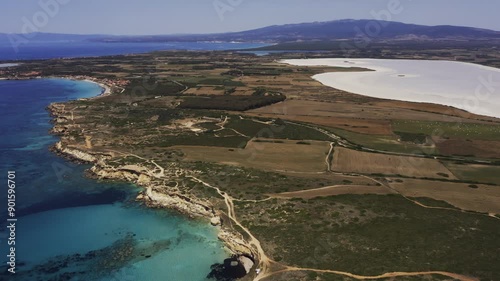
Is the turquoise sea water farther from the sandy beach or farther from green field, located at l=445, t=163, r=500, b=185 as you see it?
the sandy beach

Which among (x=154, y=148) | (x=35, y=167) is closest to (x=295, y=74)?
(x=154, y=148)

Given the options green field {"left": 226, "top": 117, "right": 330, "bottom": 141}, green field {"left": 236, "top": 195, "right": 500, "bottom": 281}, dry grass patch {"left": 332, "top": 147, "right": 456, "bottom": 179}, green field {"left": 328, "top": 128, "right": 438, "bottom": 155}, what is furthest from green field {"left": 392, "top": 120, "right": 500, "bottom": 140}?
green field {"left": 236, "top": 195, "right": 500, "bottom": 281}

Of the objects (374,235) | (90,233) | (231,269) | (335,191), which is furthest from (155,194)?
(374,235)

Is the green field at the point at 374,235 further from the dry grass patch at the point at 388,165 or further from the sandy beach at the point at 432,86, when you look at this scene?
the sandy beach at the point at 432,86

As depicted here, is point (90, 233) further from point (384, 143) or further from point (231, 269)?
point (384, 143)

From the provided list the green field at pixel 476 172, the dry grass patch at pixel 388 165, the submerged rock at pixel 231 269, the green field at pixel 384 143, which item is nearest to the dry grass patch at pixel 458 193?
the green field at pixel 476 172

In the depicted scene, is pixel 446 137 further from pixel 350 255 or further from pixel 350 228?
pixel 350 255
